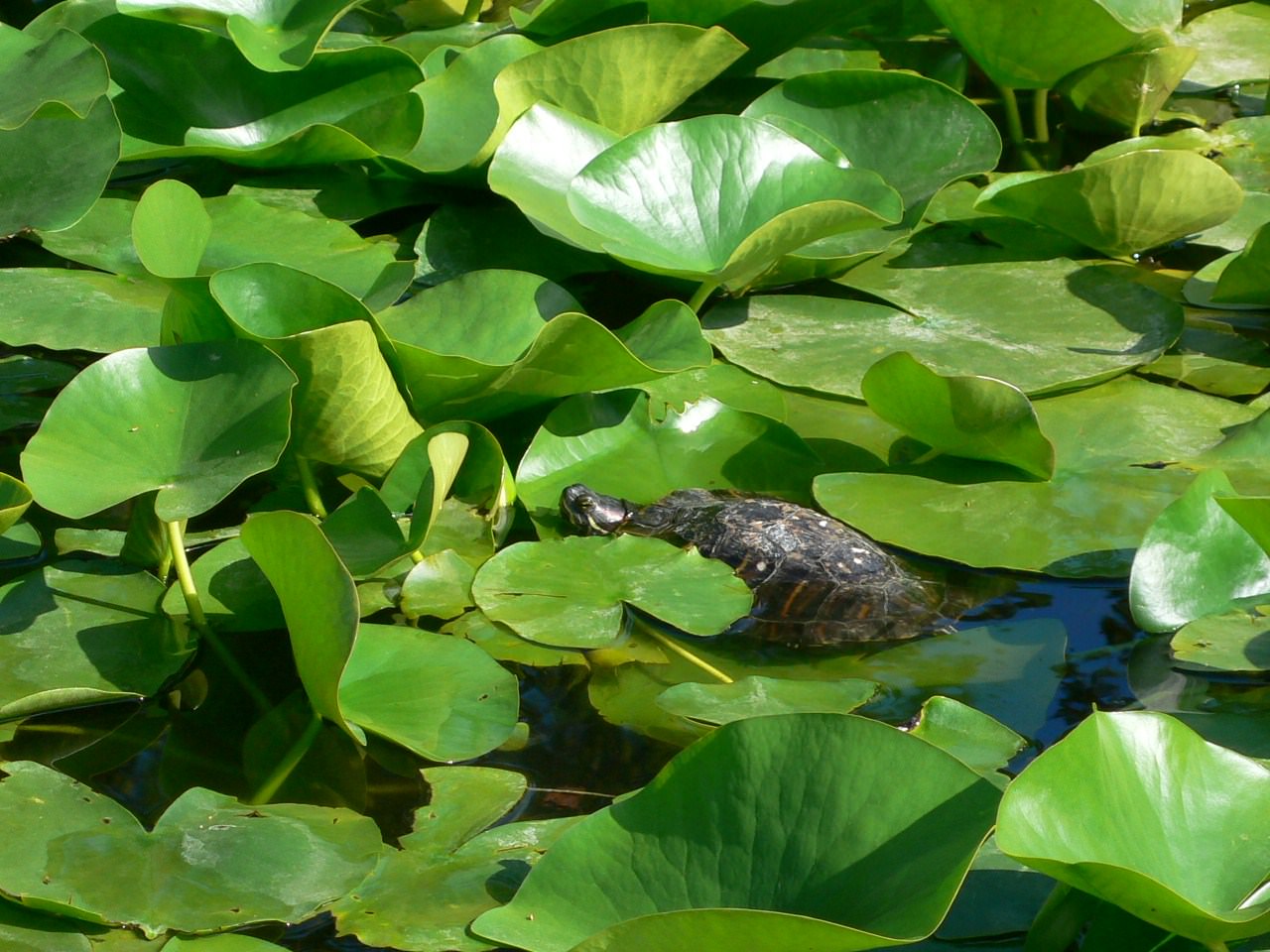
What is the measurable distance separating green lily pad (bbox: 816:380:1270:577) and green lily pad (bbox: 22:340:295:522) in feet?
2.94

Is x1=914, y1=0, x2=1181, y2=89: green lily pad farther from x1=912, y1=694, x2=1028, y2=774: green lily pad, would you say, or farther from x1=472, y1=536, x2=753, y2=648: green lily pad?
x1=912, y1=694, x2=1028, y2=774: green lily pad

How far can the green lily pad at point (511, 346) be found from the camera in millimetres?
2068

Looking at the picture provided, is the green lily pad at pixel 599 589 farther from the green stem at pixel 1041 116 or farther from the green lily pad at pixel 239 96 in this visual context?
the green stem at pixel 1041 116

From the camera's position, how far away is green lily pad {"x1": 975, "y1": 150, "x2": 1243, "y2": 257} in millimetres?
2715

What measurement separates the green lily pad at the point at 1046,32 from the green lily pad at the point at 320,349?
1667mm

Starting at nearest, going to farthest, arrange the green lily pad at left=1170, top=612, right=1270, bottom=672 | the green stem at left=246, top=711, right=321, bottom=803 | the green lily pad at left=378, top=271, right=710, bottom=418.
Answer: the green stem at left=246, top=711, right=321, bottom=803 → the green lily pad at left=1170, top=612, right=1270, bottom=672 → the green lily pad at left=378, top=271, right=710, bottom=418

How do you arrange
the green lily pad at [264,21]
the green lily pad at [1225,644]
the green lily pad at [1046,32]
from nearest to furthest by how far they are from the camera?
the green lily pad at [1225,644], the green lily pad at [264,21], the green lily pad at [1046,32]

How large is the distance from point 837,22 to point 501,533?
174 cm

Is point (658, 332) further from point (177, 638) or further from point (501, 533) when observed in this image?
point (177, 638)

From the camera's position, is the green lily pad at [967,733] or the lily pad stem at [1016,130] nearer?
the green lily pad at [967,733]

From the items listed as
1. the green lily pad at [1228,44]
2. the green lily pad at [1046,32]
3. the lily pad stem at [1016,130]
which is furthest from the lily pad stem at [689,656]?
the green lily pad at [1228,44]

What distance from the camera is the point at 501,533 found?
7.14 ft

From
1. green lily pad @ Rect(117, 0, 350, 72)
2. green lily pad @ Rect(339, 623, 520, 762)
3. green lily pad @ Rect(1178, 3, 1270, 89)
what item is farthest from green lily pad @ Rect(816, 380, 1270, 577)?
green lily pad @ Rect(1178, 3, 1270, 89)

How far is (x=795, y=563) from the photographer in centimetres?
214
